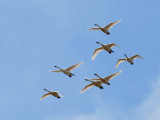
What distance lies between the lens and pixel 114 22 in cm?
11938

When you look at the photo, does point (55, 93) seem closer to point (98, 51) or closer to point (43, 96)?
point (43, 96)

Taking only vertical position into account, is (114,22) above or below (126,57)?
above

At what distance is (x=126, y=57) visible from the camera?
11862 cm

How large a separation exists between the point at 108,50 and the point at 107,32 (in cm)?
449

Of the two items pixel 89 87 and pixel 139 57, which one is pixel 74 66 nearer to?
pixel 89 87

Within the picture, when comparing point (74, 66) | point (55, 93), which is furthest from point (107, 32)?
point (55, 93)

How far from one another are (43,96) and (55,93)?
5.64 meters

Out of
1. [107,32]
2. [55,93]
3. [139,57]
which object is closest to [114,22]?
[107,32]

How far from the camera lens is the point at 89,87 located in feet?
401

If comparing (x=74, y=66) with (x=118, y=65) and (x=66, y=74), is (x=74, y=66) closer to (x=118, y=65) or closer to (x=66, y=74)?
(x=66, y=74)

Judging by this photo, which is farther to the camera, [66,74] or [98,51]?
[98,51]

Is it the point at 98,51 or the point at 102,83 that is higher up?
the point at 98,51

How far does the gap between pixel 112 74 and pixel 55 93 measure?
14479mm

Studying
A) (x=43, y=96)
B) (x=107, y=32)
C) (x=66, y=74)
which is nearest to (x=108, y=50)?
(x=107, y=32)
